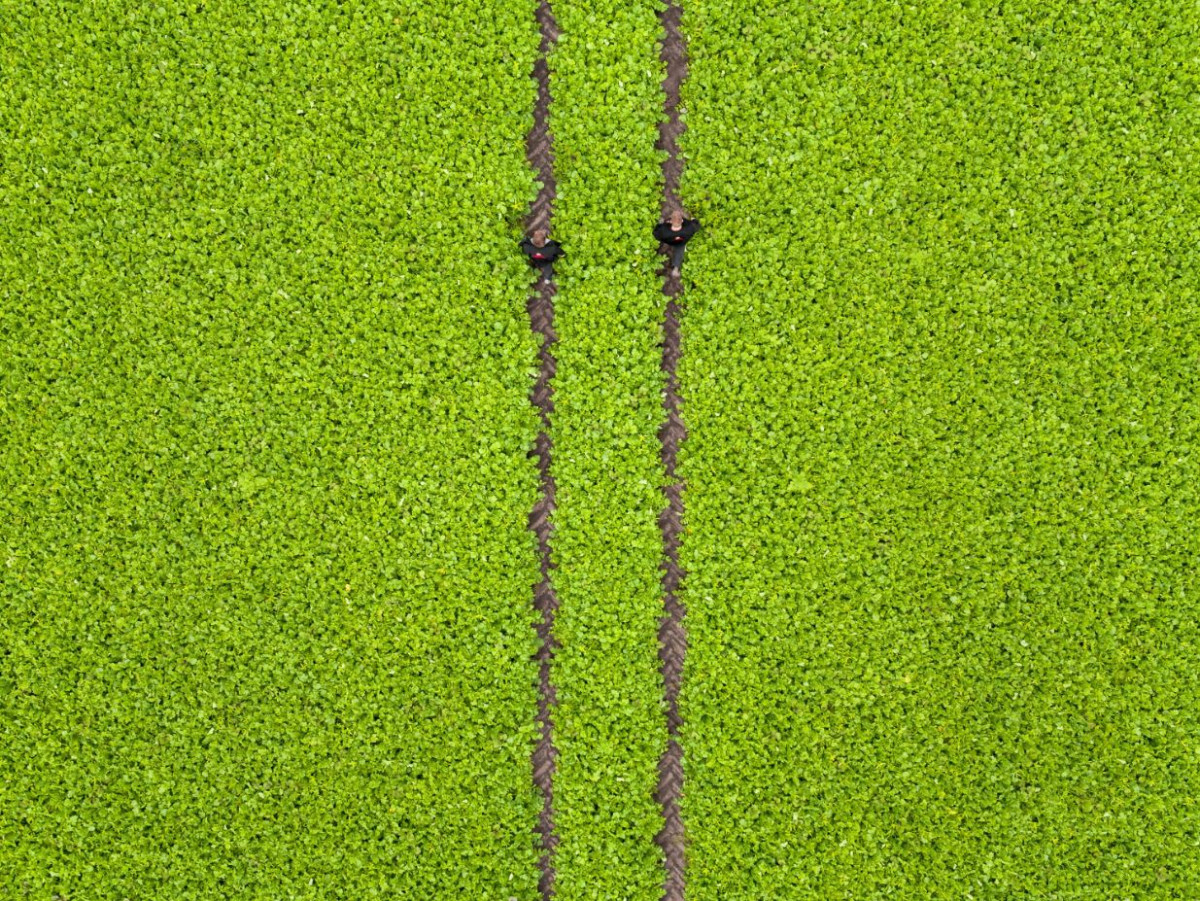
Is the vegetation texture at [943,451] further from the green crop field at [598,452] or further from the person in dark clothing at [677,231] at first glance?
the person in dark clothing at [677,231]

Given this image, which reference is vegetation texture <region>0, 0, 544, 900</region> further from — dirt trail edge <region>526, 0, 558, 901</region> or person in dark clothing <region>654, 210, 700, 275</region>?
person in dark clothing <region>654, 210, 700, 275</region>

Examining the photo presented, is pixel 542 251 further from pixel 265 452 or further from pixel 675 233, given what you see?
pixel 265 452

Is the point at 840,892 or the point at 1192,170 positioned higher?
the point at 1192,170

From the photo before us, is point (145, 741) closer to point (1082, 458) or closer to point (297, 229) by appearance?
point (297, 229)

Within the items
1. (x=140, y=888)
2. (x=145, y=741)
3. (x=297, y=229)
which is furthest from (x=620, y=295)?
(x=140, y=888)

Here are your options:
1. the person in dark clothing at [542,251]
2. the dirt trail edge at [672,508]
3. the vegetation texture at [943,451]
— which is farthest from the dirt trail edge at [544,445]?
the vegetation texture at [943,451]

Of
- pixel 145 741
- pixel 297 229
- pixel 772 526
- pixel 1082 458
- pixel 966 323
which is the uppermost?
pixel 297 229

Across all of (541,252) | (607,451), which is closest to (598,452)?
(607,451)
